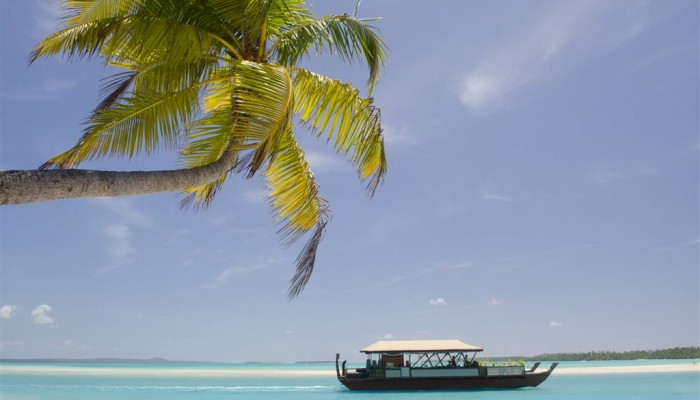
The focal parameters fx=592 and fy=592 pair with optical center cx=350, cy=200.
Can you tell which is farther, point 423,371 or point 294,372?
point 294,372

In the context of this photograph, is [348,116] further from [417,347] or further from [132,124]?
[417,347]

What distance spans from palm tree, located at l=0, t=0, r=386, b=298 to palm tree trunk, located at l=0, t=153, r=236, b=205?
0.06 feet

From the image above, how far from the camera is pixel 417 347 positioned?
79.7ft

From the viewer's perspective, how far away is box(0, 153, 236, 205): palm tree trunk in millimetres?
3432

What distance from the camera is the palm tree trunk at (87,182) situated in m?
3.43

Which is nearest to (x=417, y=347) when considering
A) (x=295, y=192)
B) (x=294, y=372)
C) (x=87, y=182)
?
(x=295, y=192)

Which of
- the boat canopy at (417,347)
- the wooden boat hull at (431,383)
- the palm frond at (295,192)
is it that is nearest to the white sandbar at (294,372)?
the wooden boat hull at (431,383)

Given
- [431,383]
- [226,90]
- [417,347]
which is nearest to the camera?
[226,90]

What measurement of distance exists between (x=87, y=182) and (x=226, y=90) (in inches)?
145

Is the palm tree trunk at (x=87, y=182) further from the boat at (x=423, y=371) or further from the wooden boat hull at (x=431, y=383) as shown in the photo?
the wooden boat hull at (x=431, y=383)

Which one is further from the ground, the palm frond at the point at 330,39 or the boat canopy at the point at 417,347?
the palm frond at the point at 330,39

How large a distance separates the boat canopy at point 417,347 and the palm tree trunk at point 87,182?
789 inches

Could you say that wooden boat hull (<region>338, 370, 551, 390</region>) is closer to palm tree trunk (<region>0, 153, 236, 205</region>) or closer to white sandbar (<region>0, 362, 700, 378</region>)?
palm tree trunk (<region>0, 153, 236, 205</region>)

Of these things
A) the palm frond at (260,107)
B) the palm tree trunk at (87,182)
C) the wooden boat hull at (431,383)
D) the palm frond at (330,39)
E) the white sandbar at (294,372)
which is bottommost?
the white sandbar at (294,372)
